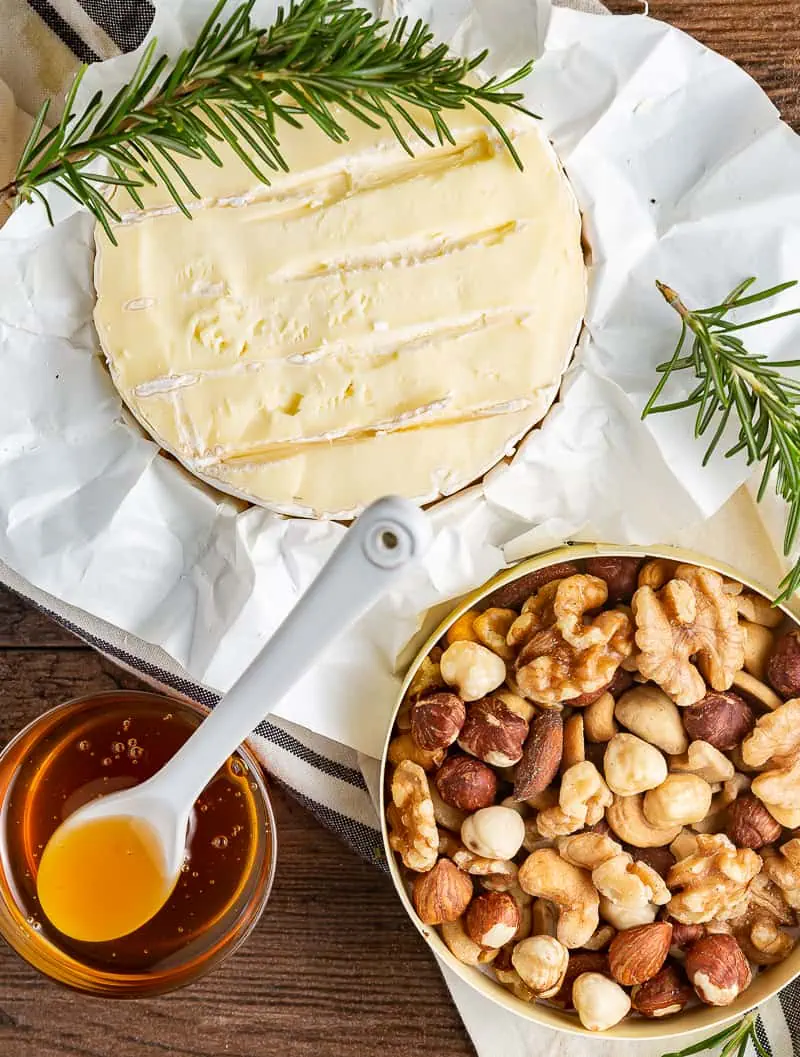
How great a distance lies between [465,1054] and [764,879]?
0.96ft

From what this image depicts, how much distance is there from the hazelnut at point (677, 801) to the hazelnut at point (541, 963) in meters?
0.12

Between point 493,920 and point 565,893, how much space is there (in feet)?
0.19

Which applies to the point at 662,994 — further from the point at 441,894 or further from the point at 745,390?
the point at 745,390

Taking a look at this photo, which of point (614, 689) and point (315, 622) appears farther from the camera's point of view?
point (614, 689)

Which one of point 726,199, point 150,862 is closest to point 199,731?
point 150,862

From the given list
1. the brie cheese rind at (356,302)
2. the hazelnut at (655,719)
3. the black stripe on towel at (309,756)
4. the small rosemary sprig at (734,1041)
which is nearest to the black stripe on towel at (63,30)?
the brie cheese rind at (356,302)

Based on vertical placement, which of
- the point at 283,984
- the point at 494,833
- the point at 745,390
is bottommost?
the point at 283,984

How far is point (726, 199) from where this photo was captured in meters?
0.82

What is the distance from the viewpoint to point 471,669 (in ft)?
2.73

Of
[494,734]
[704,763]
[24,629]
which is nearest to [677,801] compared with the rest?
[704,763]

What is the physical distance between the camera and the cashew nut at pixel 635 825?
2.77 ft

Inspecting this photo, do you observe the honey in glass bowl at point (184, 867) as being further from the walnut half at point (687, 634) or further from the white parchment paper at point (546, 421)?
the walnut half at point (687, 634)

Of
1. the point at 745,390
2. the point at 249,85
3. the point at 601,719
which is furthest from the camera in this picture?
the point at 601,719

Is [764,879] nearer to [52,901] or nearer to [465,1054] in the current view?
[465,1054]
